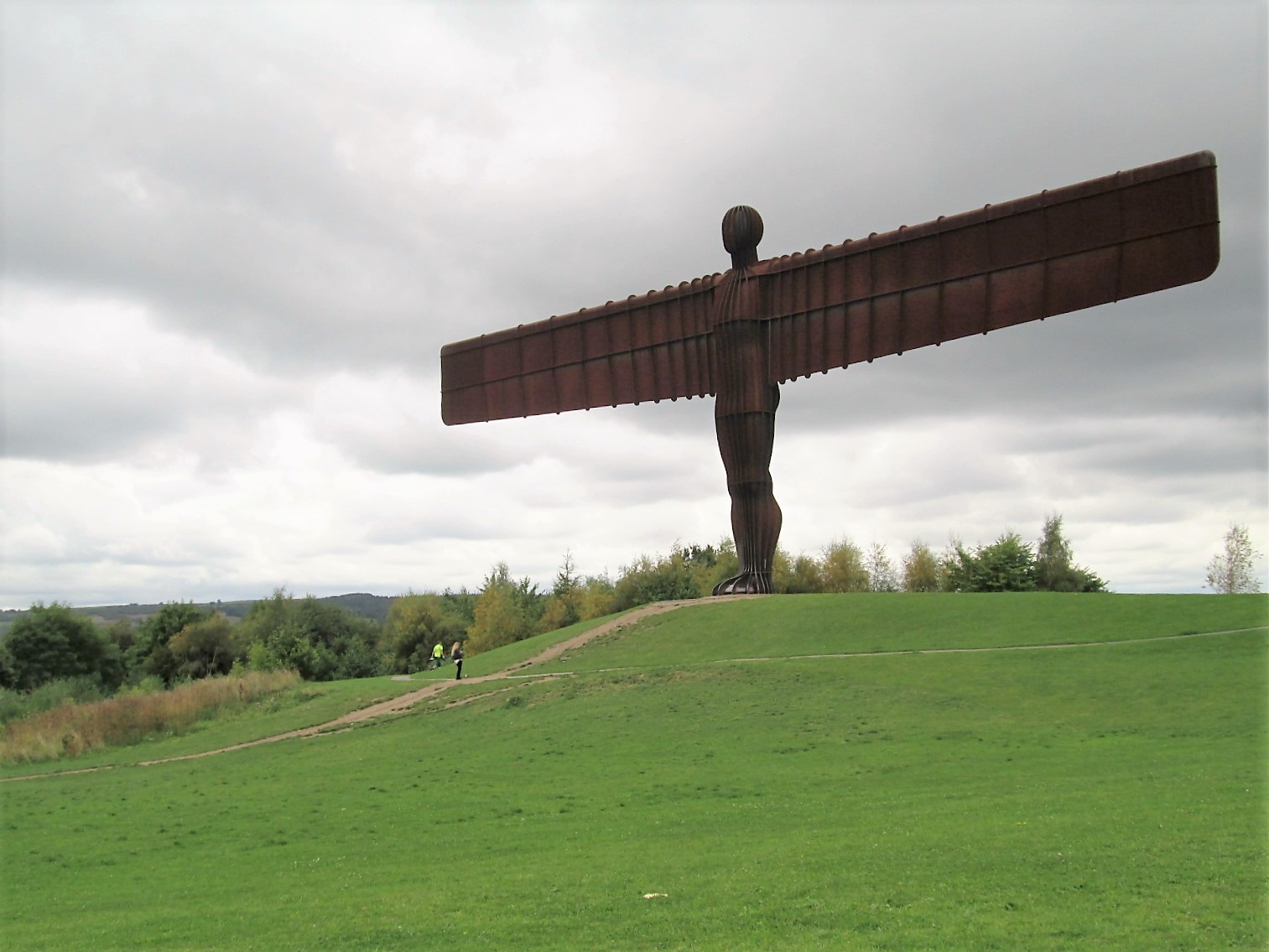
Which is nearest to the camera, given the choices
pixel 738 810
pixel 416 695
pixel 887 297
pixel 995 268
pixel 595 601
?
pixel 738 810

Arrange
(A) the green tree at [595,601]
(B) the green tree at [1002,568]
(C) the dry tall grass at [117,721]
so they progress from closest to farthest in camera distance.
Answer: (C) the dry tall grass at [117,721], (B) the green tree at [1002,568], (A) the green tree at [595,601]

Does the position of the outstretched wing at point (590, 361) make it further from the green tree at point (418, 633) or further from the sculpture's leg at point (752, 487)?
the green tree at point (418, 633)

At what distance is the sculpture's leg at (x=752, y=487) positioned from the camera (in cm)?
2570

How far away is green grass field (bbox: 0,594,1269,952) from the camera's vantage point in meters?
7.77

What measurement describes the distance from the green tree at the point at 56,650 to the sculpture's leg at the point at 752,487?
129 feet

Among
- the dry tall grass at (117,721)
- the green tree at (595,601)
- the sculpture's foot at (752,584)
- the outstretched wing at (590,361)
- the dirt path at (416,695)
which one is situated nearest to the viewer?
the dirt path at (416,695)

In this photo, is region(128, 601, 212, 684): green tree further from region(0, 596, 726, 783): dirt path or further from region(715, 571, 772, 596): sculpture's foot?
region(715, 571, 772, 596): sculpture's foot

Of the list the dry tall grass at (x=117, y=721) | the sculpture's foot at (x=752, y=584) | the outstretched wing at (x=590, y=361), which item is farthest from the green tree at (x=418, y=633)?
the sculpture's foot at (x=752, y=584)

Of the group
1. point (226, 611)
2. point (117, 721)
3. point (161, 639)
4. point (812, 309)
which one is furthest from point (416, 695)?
point (226, 611)

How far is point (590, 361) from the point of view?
28.0 m

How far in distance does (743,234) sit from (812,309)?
2.95 meters

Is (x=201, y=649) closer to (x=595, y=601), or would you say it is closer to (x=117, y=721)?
(x=595, y=601)

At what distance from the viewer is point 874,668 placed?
2014 centimetres

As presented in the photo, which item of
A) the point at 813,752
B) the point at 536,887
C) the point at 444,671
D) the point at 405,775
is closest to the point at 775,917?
the point at 536,887
